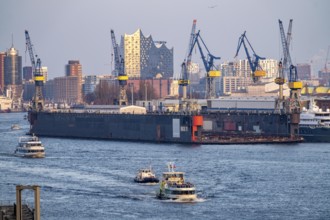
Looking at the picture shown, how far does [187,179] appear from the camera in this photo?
47.0 meters

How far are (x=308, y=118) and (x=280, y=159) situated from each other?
19640 millimetres

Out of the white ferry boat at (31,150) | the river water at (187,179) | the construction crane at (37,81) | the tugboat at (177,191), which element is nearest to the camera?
the river water at (187,179)

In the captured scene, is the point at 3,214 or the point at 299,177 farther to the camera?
the point at 299,177

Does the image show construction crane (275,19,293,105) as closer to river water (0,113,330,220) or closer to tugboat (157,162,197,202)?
river water (0,113,330,220)

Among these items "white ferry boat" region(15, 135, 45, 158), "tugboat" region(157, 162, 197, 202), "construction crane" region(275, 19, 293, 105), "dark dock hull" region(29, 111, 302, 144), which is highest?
"construction crane" region(275, 19, 293, 105)

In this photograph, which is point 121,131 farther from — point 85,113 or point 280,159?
point 280,159

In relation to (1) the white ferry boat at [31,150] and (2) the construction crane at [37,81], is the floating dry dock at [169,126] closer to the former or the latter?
(2) the construction crane at [37,81]

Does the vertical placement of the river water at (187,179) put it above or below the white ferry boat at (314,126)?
below

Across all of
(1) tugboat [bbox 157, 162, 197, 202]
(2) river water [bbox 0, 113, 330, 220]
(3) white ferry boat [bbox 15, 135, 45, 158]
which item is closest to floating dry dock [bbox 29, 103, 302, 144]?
(2) river water [bbox 0, 113, 330, 220]

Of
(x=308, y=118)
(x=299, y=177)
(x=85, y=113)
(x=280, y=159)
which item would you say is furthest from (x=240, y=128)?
(x=299, y=177)

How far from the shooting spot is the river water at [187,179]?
124ft

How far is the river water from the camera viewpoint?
37.8 meters

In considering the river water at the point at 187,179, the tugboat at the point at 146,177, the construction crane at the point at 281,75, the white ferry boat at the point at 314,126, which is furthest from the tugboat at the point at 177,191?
the construction crane at the point at 281,75

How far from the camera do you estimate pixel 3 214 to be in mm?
24766
